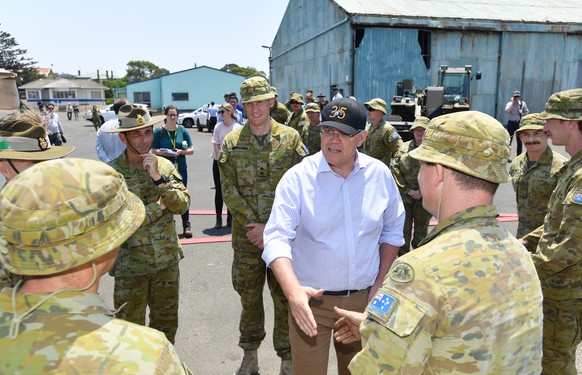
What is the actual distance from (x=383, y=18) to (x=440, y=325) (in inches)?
892

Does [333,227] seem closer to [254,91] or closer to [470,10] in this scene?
[254,91]

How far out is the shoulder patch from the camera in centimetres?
147

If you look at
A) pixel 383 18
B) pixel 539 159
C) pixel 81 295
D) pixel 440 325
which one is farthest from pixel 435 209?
pixel 383 18

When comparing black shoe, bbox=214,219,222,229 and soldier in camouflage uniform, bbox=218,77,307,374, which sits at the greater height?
soldier in camouflage uniform, bbox=218,77,307,374

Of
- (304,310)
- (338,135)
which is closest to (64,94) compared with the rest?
(338,135)

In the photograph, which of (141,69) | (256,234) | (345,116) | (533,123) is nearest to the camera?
(345,116)

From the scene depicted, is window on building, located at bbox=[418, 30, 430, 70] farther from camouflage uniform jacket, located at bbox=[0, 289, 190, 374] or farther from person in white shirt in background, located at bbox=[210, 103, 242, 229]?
camouflage uniform jacket, located at bbox=[0, 289, 190, 374]

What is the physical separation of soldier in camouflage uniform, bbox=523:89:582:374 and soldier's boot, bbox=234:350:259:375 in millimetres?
2154

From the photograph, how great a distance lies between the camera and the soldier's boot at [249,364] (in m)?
3.59

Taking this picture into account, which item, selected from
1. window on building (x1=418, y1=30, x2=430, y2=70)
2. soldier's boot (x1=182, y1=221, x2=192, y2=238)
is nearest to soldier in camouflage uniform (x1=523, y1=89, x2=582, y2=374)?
soldier's boot (x1=182, y1=221, x2=192, y2=238)

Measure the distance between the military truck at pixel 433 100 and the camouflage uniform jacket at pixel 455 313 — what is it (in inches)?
502

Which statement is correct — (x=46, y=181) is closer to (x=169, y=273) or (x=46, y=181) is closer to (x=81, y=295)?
(x=81, y=295)

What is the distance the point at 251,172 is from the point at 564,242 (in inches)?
93.8

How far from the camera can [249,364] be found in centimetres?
363
